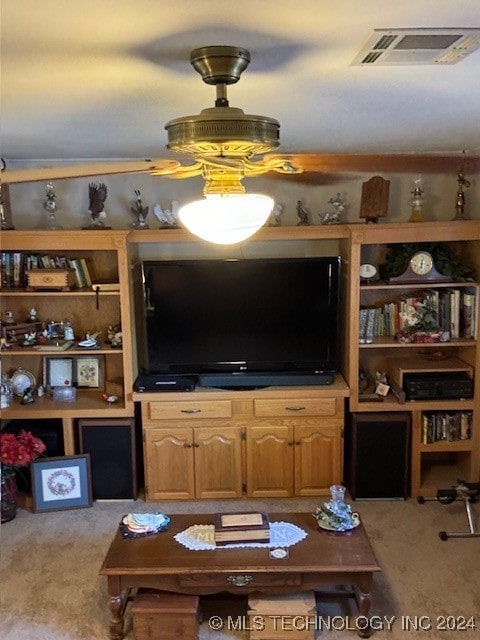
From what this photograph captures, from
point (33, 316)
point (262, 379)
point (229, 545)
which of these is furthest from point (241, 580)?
point (33, 316)

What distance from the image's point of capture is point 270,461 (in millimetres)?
4141

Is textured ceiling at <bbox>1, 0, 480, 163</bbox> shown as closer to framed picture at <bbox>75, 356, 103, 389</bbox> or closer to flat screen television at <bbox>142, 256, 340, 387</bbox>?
flat screen television at <bbox>142, 256, 340, 387</bbox>

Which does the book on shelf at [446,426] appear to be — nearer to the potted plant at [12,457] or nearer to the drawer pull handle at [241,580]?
the drawer pull handle at [241,580]

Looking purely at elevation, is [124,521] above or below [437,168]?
below

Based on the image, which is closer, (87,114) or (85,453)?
(87,114)

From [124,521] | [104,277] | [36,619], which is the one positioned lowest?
[36,619]

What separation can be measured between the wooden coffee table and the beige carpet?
9.0 inches

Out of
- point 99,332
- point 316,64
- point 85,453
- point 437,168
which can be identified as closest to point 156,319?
point 99,332

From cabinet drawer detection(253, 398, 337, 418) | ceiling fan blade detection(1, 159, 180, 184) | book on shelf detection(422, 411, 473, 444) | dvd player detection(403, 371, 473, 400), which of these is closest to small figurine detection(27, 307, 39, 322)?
cabinet drawer detection(253, 398, 337, 418)

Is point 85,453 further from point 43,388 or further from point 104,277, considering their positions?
point 104,277

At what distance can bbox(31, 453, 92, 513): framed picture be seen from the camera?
4.00m

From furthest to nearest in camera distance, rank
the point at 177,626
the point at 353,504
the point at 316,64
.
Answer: the point at 353,504, the point at 177,626, the point at 316,64

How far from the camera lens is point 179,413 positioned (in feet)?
13.5

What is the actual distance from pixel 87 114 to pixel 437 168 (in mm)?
2710
